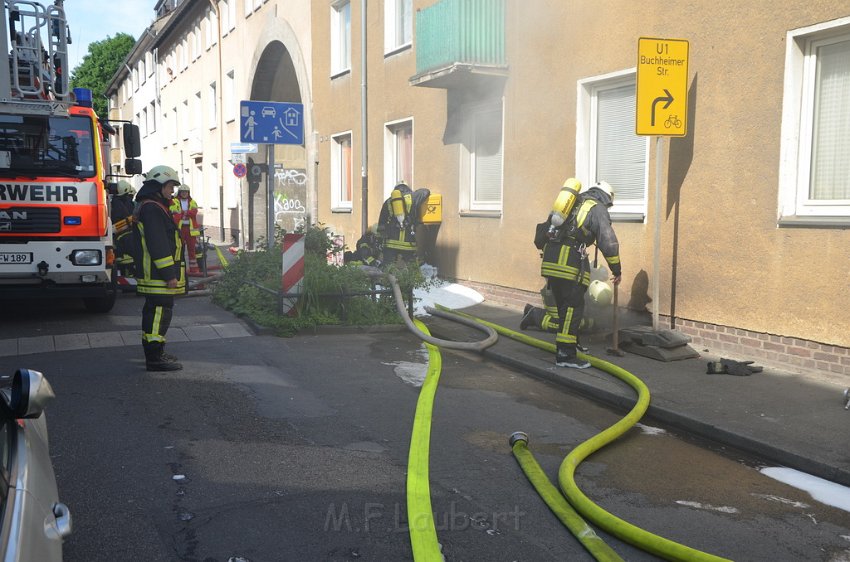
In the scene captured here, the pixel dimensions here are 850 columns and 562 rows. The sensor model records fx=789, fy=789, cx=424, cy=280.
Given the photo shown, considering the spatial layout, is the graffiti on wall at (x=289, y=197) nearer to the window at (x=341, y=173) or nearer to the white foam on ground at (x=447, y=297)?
the window at (x=341, y=173)

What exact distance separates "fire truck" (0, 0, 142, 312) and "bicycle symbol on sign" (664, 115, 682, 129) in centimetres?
652

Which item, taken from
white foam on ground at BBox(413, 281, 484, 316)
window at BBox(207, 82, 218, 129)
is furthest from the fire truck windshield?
window at BBox(207, 82, 218, 129)

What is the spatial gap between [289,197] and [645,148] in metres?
16.6

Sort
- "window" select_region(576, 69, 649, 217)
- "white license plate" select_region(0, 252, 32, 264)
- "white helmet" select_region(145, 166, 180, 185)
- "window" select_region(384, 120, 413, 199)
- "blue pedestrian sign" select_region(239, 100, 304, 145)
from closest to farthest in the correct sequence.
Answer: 1. "white helmet" select_region(145, 166, 180, 185)
2. "white license plate" select_region(0, 252, 32, 264)
3. "window" select_region(576, 69, 649, 217)
4. "blue pedestrian sign" select_region(239, 100, 304, 145)
5. "window" select_region(384, 120, 413, 199)

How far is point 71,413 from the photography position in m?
5.72

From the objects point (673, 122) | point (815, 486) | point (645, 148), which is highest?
point (673, 122)

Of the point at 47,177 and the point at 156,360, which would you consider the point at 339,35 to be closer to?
the point at 47,177

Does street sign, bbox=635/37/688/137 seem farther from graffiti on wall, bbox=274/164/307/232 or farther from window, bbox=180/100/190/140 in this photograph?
window, bbox=180/100/190/140

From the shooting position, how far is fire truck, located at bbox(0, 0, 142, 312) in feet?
29.9

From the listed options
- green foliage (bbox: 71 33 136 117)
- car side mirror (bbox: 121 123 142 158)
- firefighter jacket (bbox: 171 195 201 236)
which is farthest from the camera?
green foliage (bbox: 71 33 136 117)

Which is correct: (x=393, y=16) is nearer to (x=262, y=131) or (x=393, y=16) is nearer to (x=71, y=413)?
(x=262, y=131)

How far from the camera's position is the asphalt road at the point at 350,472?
3.66 meters

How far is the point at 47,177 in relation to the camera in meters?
9.29

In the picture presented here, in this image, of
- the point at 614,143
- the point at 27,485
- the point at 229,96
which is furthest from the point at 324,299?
the point at 229,96
